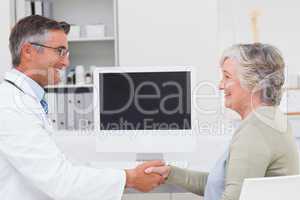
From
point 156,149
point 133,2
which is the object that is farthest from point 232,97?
point 133,2

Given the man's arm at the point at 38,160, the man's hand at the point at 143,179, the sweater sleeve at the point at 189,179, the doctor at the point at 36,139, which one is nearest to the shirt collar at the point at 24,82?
the doctor at the point at 36,139

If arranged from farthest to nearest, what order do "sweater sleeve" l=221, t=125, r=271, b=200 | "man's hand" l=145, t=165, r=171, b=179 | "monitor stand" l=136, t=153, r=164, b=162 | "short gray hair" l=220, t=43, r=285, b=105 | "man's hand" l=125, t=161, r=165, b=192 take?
"monitor stand" l=136, t=153, r=164, b=162 < "man's hand" l=145, t=165, r=171, b=179 < "man's hand" l=125, t=161, r=165, b=192 < "short gray hair" l=220, t=43, r=285, b=105 < "sweater sleeve" l=221, t=125, r=271, b=200

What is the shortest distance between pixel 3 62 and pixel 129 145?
147cm

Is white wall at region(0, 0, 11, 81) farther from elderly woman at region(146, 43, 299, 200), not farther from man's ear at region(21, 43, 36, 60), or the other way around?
elderly woman at region(146, 43, 299, 200)

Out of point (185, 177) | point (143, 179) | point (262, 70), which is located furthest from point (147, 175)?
point (262, 70)

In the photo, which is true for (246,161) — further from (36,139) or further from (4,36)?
(4,36)

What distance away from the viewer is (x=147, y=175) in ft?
5.50

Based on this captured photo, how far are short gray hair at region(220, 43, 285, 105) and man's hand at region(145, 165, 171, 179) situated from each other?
1.71 ft

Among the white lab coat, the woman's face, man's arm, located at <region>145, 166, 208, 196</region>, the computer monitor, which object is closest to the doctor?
the white lab coat

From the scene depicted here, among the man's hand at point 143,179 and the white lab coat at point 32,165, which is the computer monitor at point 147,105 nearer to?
the man's hand at point 143,179

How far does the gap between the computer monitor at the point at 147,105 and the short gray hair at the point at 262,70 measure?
1.86 ft

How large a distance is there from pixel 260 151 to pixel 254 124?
10 cm

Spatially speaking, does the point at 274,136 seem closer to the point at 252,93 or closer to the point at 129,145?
the point at 252,93

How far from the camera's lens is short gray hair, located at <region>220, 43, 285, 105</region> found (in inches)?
53.1
